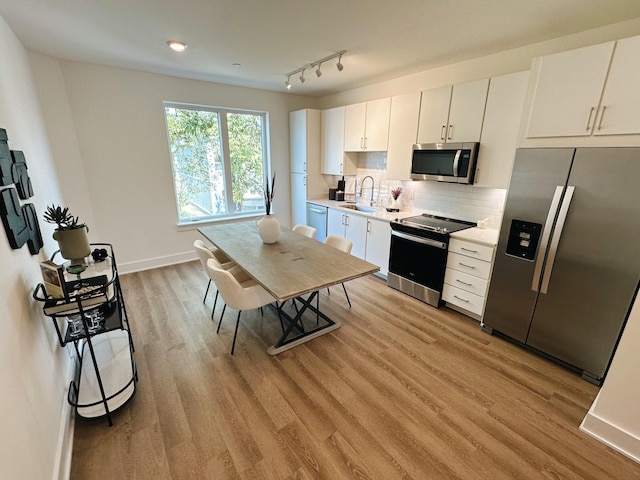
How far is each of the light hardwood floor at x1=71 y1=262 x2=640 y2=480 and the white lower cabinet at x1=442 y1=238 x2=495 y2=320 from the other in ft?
0.79

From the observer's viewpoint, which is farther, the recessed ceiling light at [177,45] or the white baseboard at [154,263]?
the white baseboard at [154,263]

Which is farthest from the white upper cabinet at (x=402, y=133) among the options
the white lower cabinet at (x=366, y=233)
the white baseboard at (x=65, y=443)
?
the white baseboard at (x=65, y=443)

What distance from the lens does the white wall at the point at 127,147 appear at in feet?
10.8

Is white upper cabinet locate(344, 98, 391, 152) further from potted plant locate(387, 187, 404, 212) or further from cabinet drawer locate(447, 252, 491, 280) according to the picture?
cabinet drawer locate(447, 252, 491, 280)

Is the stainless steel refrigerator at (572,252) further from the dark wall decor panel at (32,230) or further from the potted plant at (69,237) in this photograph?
the dark wall decor panel at (32,230)

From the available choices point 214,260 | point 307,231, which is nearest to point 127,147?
point 214,260

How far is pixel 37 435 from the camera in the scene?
1.25 m

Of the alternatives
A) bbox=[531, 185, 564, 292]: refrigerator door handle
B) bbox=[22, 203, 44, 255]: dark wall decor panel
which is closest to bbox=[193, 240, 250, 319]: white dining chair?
bbox=[22, 203, 44, 255]: dark wall decor panel

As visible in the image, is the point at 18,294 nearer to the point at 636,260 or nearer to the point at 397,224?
the point at 397,224

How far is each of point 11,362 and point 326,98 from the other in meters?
5.04

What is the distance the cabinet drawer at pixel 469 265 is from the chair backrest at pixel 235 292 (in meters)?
1.93

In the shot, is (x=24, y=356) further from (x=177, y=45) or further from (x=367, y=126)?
(x=367, y=126)

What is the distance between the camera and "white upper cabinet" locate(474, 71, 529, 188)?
2473 mm

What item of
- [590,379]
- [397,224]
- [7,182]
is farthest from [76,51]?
→ [590,379]
